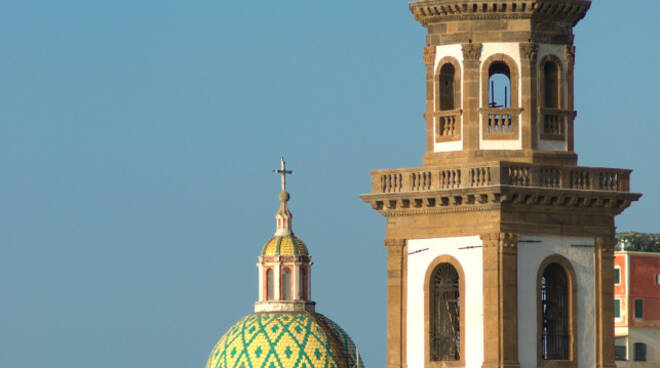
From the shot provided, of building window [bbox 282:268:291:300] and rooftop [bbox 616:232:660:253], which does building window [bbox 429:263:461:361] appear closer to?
rooftop [bbox 616:232:660:253]

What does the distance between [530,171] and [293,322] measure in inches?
2014

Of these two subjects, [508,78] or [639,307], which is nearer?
[508,78]

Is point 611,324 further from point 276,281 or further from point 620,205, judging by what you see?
point 276,281

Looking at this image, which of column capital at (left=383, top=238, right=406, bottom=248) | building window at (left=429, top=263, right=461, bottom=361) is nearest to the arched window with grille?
building window at (left=429, top=263, right=461, bottom=361)

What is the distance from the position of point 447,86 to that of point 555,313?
707 cm

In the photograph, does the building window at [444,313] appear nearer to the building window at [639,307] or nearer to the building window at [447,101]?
the building window at [447,101]

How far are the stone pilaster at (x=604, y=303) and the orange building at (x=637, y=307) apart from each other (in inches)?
1801

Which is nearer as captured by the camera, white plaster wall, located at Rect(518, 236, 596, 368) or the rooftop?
white plaster wall, located at Rect(518, 236, 596, 368)

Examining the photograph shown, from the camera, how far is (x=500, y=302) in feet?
241

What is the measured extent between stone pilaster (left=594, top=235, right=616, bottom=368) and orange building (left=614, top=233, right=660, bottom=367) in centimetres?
4574

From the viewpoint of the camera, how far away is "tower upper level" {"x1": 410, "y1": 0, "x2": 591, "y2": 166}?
245 ft

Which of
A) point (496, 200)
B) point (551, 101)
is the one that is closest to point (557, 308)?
point (496, 200)

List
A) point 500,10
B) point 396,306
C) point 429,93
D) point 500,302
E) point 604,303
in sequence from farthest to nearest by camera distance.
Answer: point 396,306 < point 429,93 < point 604,303 < point 500,10 < point 500,302

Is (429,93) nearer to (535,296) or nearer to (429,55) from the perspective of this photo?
(429,55)
